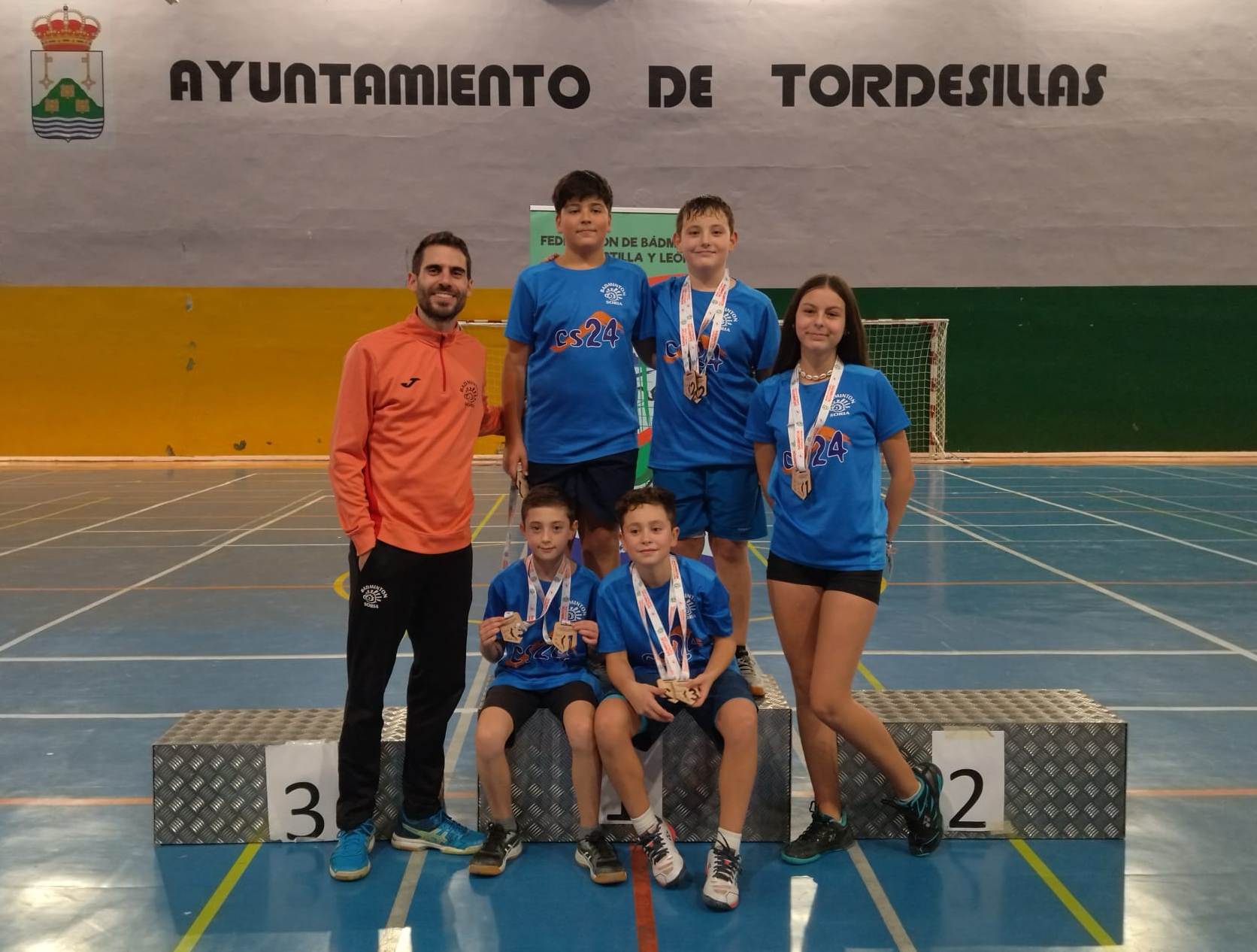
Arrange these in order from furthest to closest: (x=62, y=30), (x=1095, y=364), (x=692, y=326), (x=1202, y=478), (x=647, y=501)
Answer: (x=1095, y=364) < (x=62, y=30) < (x=1202, y=478) < (x=692, y=326) < (x=647, y=501)

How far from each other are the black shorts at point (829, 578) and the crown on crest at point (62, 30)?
17.3 m

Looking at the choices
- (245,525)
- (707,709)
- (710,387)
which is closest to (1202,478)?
(245,525)

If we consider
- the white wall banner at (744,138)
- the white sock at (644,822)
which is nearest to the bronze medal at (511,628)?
the white sock at (644,822)

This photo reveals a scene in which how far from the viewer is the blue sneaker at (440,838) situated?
3629 mm

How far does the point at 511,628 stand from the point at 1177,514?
32.4 ft

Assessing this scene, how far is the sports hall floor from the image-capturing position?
313 centimetres

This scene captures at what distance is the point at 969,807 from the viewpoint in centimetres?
378

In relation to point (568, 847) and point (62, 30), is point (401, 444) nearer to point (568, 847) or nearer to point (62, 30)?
point (568, 847)

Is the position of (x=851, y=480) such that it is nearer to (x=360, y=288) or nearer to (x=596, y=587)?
(x=596, y=587)

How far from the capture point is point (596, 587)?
3.88m

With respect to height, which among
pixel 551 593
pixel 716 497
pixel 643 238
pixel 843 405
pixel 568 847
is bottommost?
pixel 568 847

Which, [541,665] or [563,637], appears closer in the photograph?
[563,637]

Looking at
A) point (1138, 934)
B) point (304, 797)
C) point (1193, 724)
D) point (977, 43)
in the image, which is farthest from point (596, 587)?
point (977, 43)

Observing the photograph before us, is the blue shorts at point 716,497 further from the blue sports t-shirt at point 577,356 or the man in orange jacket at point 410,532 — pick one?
the man in orange jacket at point 410,532
